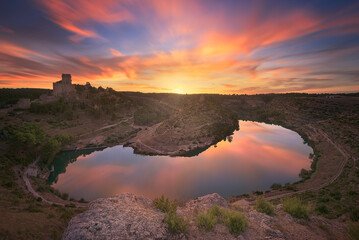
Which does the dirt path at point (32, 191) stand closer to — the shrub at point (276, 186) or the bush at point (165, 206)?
the bush at point (165, 206)

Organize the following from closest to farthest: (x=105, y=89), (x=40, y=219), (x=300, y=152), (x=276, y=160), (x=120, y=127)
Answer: (x=40, y=219), (x=276, y=160), (x=300, y=152), (x=120, y=127), (x=105, y=89)

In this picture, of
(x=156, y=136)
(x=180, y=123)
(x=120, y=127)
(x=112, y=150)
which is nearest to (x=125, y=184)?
(x=112, y=150)

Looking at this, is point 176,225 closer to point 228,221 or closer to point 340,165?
point 228,221

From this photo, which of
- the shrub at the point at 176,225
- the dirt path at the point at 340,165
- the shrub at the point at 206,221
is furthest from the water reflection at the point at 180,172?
the shrub at the point at 176,225

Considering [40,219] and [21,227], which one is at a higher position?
[21,227]

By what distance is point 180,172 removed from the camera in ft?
119

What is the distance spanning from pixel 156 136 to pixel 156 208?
4534 centimetres

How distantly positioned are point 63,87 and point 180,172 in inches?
3332

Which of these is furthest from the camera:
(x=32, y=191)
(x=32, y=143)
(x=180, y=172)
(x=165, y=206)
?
(x=180, y=172)

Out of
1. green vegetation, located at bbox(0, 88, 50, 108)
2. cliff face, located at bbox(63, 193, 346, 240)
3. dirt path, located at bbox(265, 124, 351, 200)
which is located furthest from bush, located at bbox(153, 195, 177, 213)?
green vegetation, located at bbox(0, 88, 50, 108)

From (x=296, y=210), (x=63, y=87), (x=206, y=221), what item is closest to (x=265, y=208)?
(x=296, y=210)

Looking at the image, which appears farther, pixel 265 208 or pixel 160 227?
pixel 265 208

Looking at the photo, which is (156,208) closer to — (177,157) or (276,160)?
(177,157)

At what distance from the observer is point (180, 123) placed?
2518 inches
